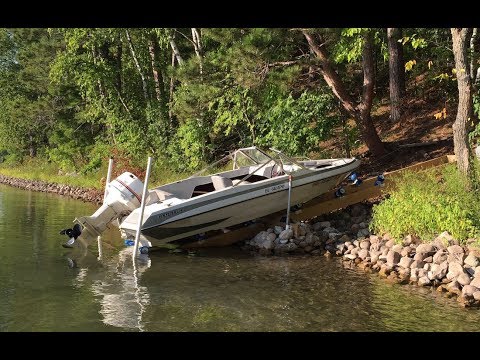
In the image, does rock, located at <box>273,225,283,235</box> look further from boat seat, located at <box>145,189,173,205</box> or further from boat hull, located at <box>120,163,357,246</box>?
boat seat, located at <box>145,189,173,205</box>

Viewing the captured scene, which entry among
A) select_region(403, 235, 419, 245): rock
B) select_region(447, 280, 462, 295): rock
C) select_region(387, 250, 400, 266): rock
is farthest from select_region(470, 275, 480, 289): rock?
select_region(403, 235, 419, 245): rock

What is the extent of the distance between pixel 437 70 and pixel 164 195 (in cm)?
1120

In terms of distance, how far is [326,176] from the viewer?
12.2 m

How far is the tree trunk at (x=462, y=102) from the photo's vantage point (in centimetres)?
1038

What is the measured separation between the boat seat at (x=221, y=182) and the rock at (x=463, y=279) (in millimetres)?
5434

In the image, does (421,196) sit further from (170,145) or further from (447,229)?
(170,145)

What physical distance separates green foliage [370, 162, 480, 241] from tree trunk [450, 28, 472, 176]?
33 centimetres

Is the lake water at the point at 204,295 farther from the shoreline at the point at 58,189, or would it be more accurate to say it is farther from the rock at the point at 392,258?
the shoreline at the point at 58,189

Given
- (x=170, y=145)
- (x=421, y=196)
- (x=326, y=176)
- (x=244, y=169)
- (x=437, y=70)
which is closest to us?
(x=421, y=196)

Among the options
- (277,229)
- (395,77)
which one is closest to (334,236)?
(277,229)

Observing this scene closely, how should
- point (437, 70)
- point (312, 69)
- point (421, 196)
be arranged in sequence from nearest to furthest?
point (421, 196) < point (312, 69) < point (437, 70)

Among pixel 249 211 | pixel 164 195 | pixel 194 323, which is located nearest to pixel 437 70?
pixel 249 211
